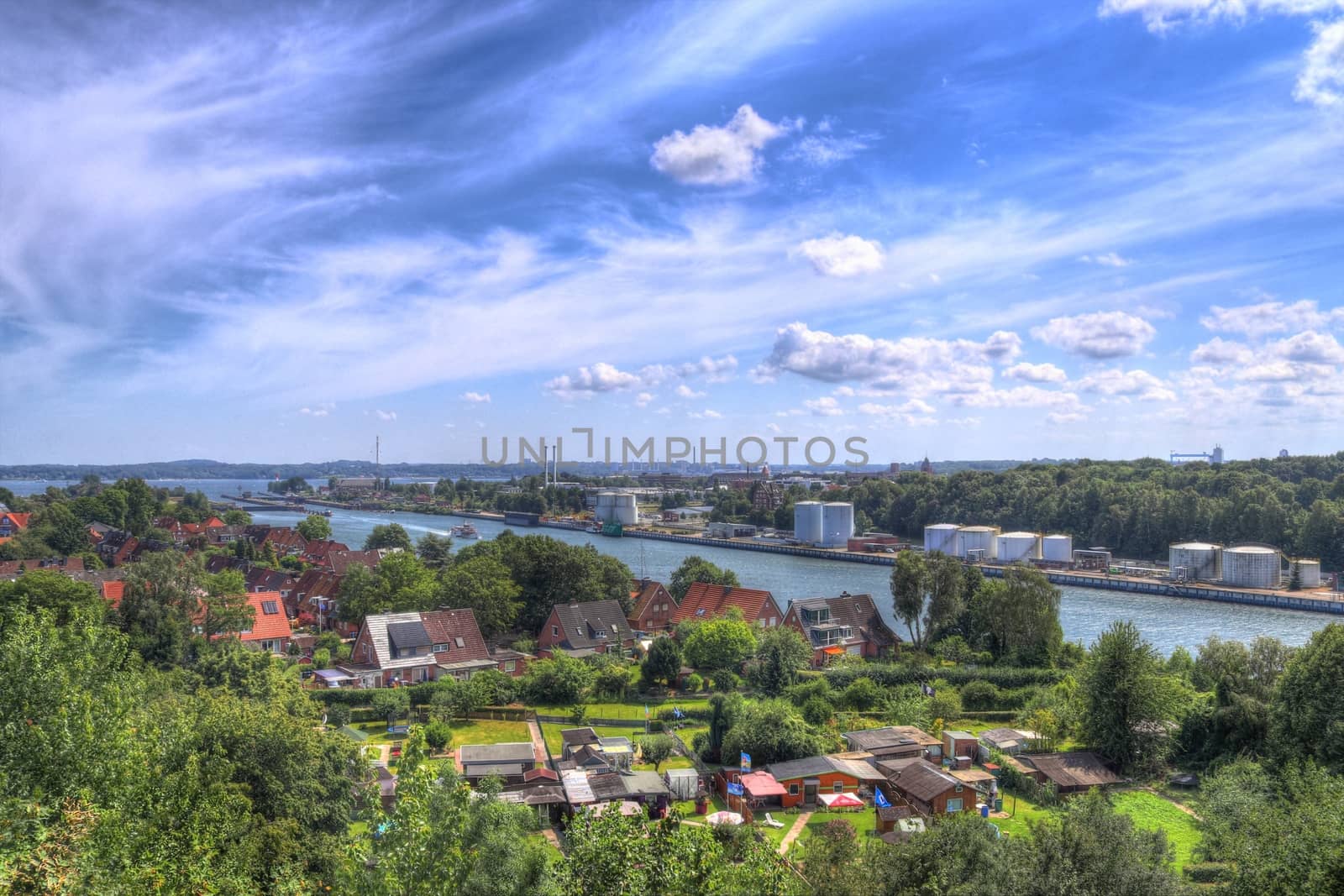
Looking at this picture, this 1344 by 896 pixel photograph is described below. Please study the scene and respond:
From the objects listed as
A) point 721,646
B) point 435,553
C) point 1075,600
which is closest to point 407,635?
point 721,646

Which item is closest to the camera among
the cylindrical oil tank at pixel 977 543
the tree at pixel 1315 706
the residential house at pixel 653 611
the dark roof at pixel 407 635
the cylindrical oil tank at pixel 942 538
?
the tree at pixel 1315 706

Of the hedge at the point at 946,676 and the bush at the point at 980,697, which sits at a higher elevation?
the hedge at the point at 946,676

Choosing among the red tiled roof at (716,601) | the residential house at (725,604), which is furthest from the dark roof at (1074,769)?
the red tiled roof at (716,601)

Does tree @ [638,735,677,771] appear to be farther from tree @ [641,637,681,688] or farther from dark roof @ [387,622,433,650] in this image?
dark roof @ [387,622,433,650]

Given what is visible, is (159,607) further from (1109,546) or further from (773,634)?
(1109,546)

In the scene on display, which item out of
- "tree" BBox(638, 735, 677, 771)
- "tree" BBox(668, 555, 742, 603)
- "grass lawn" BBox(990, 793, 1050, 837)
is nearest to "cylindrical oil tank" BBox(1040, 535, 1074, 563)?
"tree" BBox(668, 555, 742, 603)

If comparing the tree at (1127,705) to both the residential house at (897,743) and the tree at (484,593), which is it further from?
the tree at (484,593)

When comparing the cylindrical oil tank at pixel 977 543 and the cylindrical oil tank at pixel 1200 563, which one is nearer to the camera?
the cylindrical oil tank at pixel 1200 563

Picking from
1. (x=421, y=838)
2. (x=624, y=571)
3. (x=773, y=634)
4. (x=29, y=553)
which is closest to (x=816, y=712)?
(x=773, y=634)
